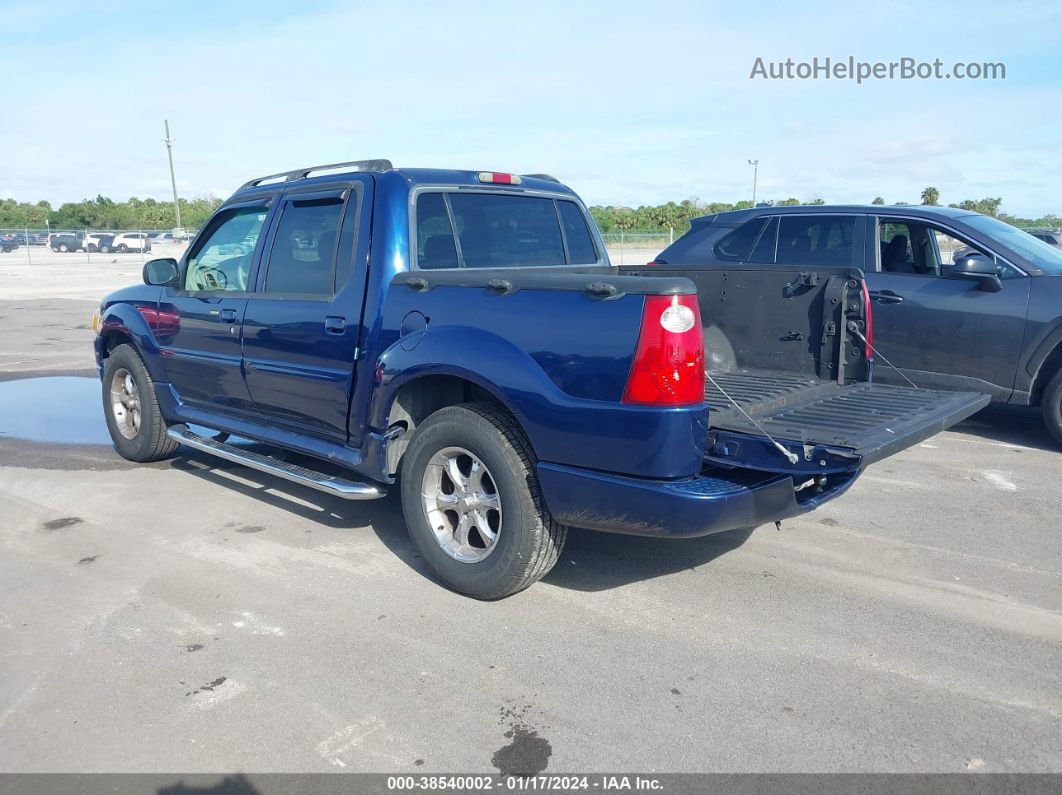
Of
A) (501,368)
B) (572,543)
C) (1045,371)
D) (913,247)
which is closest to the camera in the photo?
(501,368)

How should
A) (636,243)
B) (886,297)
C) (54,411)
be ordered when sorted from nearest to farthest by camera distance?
(886,297)
(54,411)
(636,243)

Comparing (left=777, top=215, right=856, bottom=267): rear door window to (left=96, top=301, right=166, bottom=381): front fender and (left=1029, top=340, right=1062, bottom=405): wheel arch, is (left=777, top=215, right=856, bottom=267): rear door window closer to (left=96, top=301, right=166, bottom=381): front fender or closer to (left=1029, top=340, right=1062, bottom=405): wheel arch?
(left=1029, top=340, right=1062, bottom=405): wheel arch

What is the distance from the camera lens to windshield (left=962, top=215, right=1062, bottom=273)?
702cm

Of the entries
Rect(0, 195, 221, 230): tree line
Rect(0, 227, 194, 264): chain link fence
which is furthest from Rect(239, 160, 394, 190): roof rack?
Rect(0, 195, 221, 230): tree line

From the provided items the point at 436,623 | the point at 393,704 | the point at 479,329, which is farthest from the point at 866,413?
the point at 393,704

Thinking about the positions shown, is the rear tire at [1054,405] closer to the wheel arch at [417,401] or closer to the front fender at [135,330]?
the wheel arch at [417,401]

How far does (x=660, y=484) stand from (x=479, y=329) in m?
1.05

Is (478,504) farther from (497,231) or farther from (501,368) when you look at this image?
(497,231)

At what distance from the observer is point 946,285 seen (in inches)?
280

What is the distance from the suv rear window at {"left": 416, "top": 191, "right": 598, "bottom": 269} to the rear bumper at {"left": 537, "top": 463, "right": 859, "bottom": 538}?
151 cm

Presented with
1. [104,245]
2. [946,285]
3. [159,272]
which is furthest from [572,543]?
[104,245]

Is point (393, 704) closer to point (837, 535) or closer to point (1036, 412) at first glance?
point (837, 535)

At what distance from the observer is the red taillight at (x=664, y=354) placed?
3.44 meters

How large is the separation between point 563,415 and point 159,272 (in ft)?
11.8
